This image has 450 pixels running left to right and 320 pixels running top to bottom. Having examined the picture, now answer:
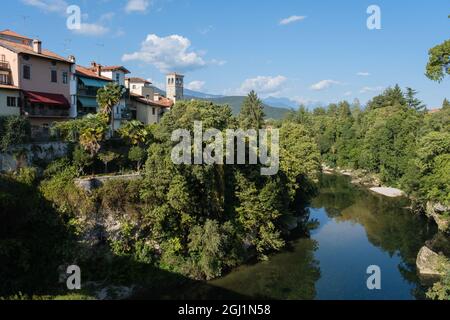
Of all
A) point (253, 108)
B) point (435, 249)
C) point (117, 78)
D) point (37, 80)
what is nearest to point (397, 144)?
point (253, 108)

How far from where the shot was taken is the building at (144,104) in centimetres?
5622

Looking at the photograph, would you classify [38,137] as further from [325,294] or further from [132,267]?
[325,294]

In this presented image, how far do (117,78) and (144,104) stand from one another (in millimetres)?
4908

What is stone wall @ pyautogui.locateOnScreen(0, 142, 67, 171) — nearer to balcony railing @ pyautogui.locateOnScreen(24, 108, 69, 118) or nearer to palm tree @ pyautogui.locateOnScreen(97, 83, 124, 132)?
palm tree @ pyautogui.locateOnScreen(97, 83, 124, 132)

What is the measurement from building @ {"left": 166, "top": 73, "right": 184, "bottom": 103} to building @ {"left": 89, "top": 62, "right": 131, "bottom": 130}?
22.3 metres

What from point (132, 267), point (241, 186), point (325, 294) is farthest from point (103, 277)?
point (325, 294)

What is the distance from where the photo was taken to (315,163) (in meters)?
54.5

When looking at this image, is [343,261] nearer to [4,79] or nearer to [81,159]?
[81,159]

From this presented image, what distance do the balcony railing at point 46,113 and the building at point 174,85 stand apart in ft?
120

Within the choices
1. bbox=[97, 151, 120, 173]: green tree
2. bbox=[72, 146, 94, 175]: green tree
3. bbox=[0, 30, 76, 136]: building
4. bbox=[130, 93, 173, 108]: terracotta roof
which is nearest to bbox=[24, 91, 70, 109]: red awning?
bbox=[0, 30, 76, 136]: building

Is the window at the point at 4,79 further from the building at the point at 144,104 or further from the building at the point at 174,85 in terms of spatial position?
the building at the point at 174,85

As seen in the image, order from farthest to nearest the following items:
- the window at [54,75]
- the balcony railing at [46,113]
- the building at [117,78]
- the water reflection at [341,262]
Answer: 1. the building at [117,78]
2. the window at [54,75]
3. the balcony railing at [46,113]
4. the water reflection at [341,262]

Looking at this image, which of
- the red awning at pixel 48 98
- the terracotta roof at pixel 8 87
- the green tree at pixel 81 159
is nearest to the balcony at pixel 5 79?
the terracotta roof at pixel 8 87
